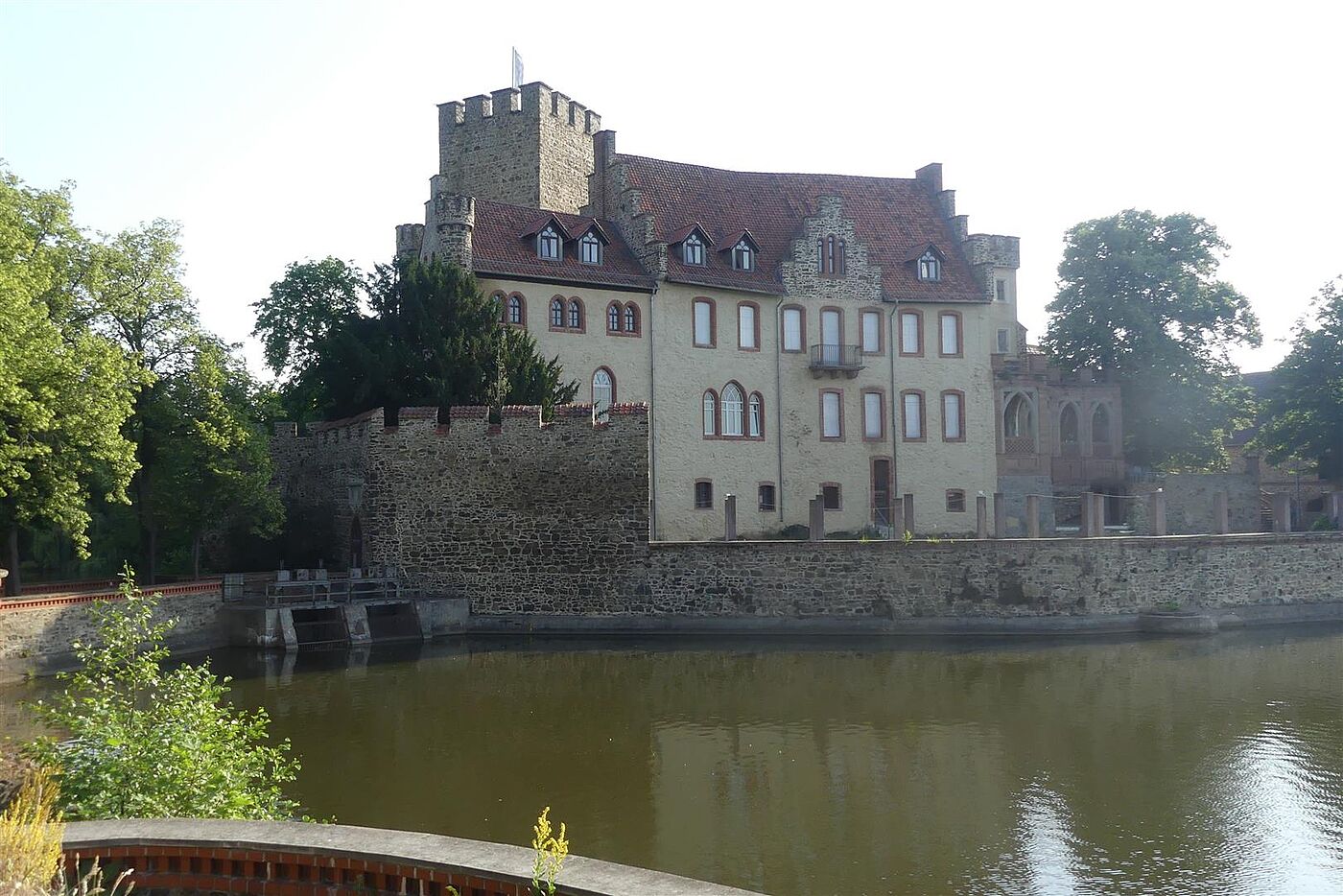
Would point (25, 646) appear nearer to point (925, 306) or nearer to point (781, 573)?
point (781, 573)

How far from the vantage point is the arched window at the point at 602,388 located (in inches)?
1330

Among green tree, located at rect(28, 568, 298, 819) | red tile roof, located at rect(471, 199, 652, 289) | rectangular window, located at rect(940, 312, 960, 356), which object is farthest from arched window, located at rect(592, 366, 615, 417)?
green tree, located at rect(28, 568, 298, 819)

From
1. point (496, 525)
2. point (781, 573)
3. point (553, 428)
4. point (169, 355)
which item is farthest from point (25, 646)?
point (781, 573)

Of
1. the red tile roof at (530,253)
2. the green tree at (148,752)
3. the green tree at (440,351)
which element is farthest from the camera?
the red tile roof at (530,253)

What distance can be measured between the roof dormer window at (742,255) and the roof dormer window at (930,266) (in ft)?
21.7

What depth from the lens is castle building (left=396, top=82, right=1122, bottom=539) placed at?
3416cm

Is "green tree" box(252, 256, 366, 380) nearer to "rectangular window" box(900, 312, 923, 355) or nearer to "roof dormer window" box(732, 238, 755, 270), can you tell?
"roof dormer window" box(732, 238, 755, 270)

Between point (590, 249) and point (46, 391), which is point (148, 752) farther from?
point (590, 249)

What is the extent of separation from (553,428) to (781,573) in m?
7.23

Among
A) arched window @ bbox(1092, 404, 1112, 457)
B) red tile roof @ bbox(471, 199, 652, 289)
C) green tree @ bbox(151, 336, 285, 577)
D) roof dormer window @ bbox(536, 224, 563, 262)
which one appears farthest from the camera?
arched window @ bbox(1092, 404, 1112, 457)

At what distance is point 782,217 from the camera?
130 feet

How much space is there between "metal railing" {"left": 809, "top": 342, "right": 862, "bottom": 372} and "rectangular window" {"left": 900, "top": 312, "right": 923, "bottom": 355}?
2.21m

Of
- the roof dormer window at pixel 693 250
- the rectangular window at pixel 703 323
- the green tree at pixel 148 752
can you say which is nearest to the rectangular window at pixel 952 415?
the rectangular window at pixel 703 323

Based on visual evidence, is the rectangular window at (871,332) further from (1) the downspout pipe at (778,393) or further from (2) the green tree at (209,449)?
(2) the green tree at (209,449)
